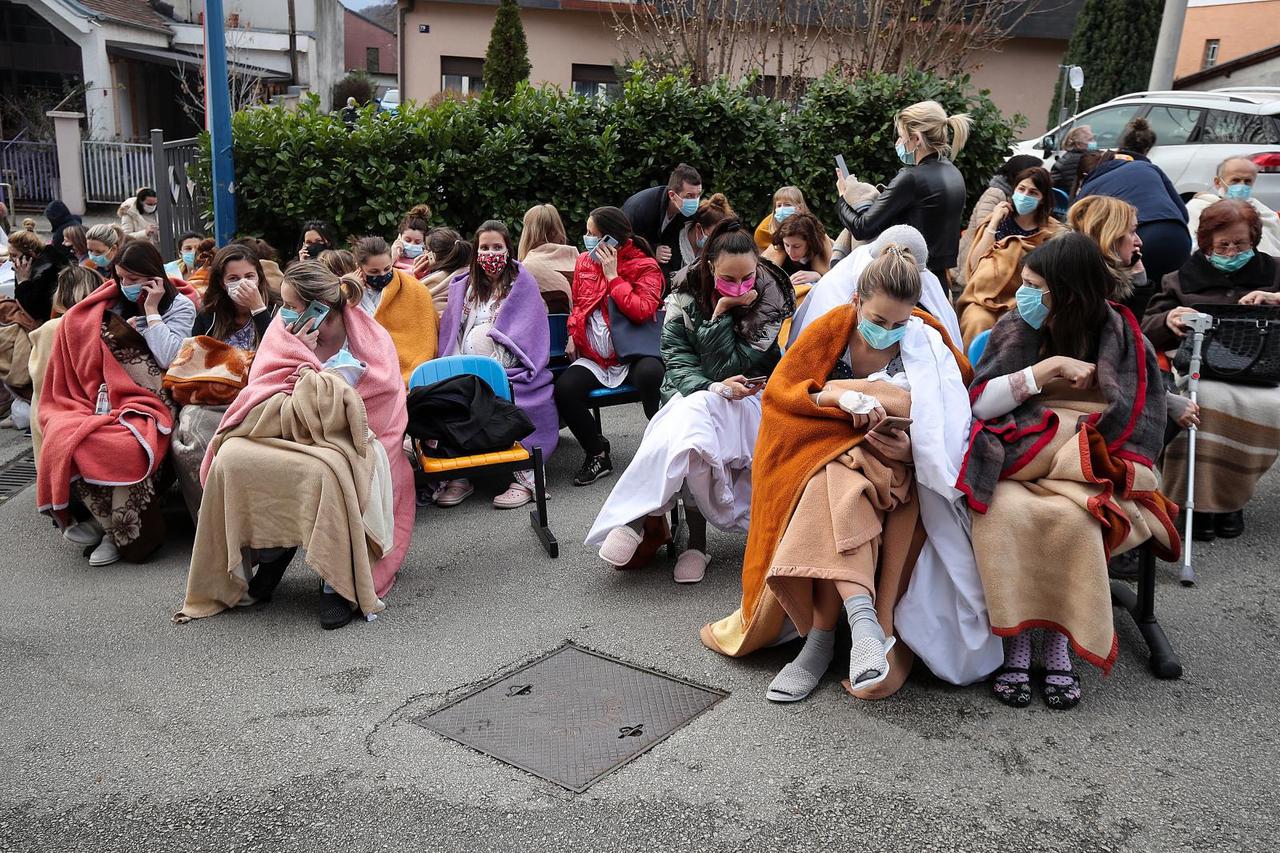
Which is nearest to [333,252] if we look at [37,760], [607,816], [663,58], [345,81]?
[37,760]

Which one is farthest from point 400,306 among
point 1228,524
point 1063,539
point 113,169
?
point 113,169

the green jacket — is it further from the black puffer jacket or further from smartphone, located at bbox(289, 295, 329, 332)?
smartphone, located at bbox(289, 295, 329, 332)

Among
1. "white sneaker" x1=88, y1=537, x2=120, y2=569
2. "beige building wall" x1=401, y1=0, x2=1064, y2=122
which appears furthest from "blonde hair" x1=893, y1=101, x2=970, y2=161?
"beige building wall" x1=401, y1=0, x2=1064, y2=122

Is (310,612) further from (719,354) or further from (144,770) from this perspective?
(719,354)

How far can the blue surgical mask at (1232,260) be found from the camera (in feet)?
17.5

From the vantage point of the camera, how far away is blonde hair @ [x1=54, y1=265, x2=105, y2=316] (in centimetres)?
651

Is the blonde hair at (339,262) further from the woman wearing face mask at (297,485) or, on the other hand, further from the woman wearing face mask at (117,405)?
the woman wearing face mask at (297,485)

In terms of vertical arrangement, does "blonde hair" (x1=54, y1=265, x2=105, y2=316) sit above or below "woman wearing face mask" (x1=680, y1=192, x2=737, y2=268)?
below

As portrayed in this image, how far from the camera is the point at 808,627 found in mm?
3938

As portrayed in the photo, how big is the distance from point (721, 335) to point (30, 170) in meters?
22.7

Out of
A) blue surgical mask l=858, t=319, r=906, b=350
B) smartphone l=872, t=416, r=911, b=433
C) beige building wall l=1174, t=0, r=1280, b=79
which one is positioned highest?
beige building wall l=1174, t=0, r=1280, b=79

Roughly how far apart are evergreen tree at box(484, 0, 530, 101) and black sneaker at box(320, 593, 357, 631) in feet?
54.6

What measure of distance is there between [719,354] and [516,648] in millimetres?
1699

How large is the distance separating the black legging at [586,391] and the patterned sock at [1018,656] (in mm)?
3112
